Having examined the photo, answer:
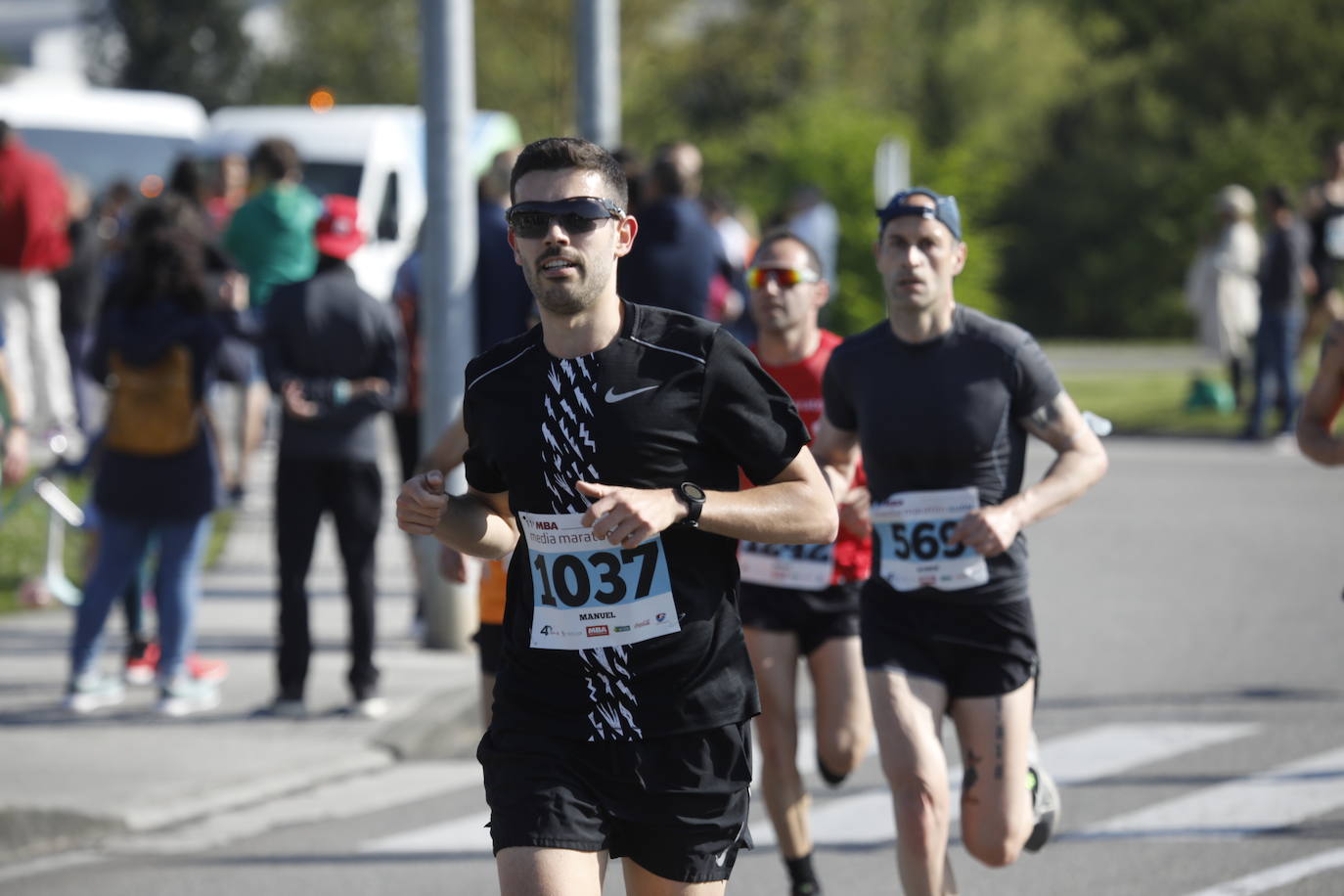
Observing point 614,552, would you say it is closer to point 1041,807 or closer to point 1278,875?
point 1041,807

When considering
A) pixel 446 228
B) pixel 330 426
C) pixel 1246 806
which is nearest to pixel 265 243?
pixel 446 228

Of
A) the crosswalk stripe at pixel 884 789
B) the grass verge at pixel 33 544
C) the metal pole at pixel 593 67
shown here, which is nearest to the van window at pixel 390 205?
the grass verge at pixel 33 544

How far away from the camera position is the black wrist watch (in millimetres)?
3914

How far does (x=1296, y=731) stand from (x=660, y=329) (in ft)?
17.6

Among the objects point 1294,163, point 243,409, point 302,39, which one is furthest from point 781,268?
point 302,39

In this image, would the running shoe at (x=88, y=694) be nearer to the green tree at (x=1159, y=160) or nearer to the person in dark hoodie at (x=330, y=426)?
the person in dark hoodie at (x=330, y=426)

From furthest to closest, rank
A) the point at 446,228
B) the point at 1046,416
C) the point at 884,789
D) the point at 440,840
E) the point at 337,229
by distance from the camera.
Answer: the point at 446,228 < the point at 337,229 < the point at 884,789 < the point at 440,840 < the point at 1046,416

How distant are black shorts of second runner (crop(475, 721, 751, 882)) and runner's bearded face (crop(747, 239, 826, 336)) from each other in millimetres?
2683

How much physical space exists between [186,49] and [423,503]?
5280cm

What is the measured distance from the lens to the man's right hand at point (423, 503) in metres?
4.11

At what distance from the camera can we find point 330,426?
8.77m

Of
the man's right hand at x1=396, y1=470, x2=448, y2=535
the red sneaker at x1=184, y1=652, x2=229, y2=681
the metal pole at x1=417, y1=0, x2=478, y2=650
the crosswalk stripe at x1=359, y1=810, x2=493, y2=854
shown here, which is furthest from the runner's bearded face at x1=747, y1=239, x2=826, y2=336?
the red sneaker at x1=184, y1=652, x2=229, y2=681

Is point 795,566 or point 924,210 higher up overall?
point 924,210

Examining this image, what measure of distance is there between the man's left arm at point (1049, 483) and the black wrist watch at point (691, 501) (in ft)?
5.13
